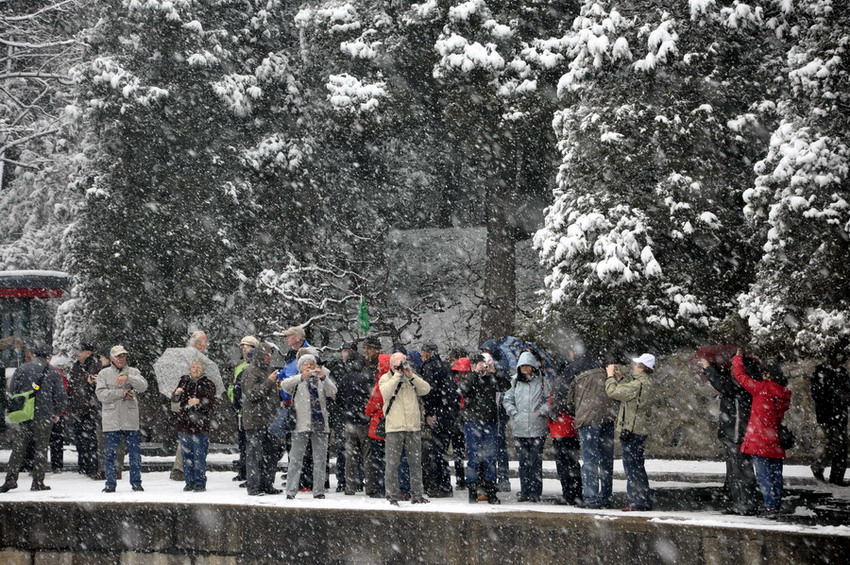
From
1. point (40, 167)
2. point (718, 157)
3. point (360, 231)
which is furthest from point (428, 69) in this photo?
point (40, 167)

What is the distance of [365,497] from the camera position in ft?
40.1

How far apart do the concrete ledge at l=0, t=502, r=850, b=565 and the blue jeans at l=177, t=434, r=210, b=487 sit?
1.55m

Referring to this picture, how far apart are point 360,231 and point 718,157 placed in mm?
11681

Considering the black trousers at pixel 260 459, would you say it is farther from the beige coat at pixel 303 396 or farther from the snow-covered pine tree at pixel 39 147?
the snow-covered pine tree at pixel 39 147

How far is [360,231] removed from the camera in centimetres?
2516

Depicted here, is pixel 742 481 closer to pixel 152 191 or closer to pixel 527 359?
pixel 527 359

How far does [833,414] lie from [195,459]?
26.8 ft

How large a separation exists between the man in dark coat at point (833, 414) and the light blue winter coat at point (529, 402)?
14.0 ft

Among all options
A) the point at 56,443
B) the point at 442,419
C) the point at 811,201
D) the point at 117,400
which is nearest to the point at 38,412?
the point at 117,400

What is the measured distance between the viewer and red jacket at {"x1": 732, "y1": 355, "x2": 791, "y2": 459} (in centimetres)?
1034

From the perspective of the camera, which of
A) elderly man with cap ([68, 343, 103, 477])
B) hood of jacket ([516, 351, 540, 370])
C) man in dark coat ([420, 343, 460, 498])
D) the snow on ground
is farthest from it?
elderly man with cap ([68, 343, 103, 477])

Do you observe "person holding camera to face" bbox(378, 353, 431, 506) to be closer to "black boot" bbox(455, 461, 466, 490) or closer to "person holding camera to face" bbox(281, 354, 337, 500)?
"person holding camera to face" bbox(281, 354, 337, 500)

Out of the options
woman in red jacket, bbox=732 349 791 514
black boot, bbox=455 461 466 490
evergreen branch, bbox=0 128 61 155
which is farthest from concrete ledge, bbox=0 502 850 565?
evergreen branch, bbox=0 128 61 155

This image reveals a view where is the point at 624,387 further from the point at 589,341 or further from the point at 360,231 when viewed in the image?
the point at 360,231
